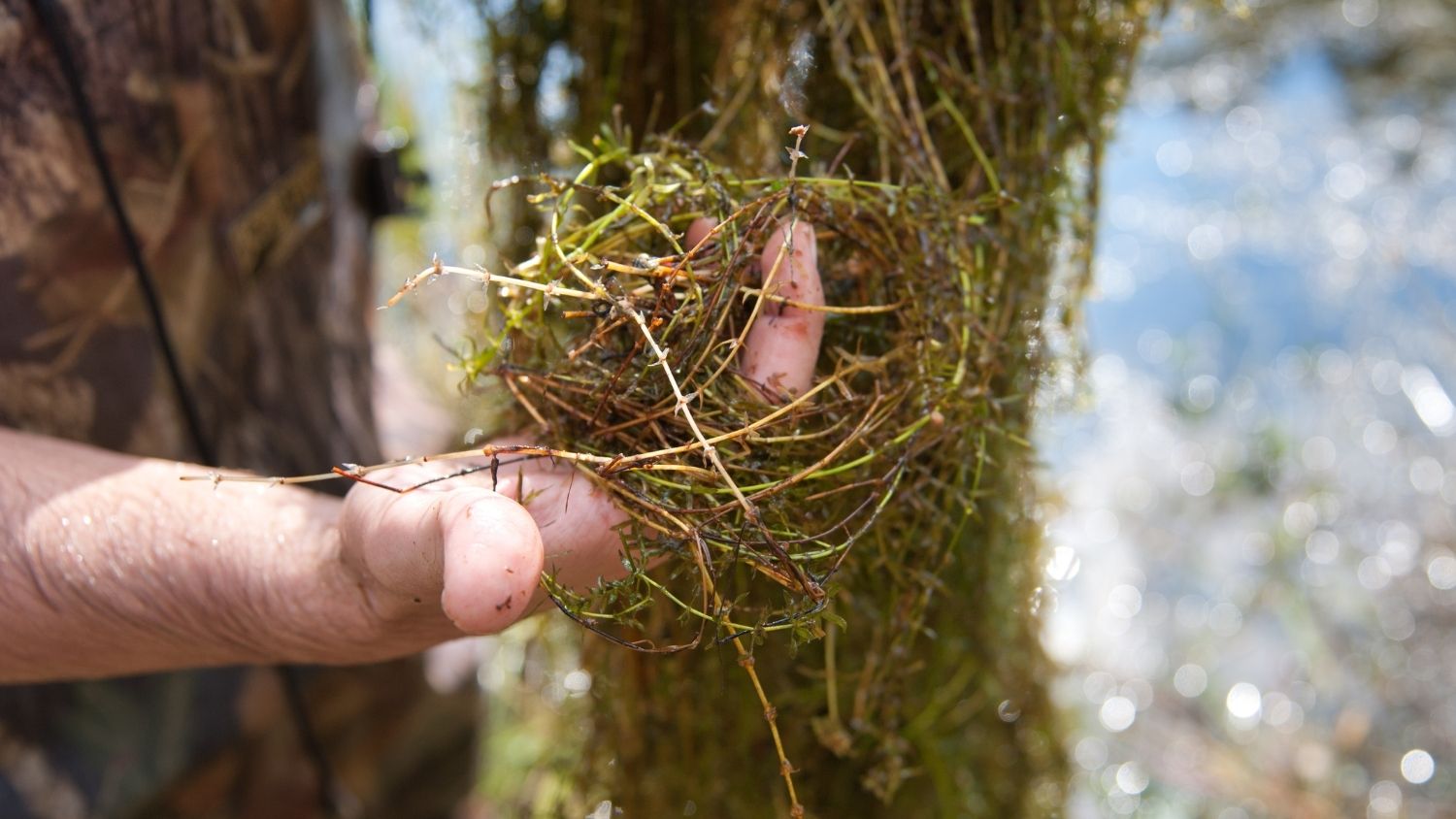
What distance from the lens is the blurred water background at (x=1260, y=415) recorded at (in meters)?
2.18

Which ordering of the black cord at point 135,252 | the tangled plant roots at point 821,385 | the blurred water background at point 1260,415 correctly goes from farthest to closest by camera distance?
the blurred water background at point 1260,415
the black cord at point 135,252
the tangled plant roots at point 821,385

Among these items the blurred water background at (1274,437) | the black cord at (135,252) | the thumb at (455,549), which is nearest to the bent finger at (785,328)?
the thumb at (455,549)

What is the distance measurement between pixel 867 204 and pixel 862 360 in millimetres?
127

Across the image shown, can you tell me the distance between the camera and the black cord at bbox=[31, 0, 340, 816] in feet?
3.39

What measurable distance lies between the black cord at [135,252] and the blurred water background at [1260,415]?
1.33 feet

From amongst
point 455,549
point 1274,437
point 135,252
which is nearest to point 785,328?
point 455,549

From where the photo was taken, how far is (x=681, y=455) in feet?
2.45

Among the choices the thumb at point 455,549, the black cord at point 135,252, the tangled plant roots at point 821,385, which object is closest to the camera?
the thumb at point 455,549

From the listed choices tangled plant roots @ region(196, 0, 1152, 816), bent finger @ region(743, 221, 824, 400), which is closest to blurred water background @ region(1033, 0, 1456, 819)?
tangled plant roots @ region(196, 0, 1152, 816)

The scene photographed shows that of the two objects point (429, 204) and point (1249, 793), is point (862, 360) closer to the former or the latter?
point (429, 204)

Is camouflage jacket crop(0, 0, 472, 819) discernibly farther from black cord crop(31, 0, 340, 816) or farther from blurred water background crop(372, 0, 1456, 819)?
blurred water background crop(372, 0, 1456, 819)

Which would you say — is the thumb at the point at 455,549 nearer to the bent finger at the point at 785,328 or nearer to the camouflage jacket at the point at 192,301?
the bent finger at the point at 785,328

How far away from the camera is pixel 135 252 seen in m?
1.16

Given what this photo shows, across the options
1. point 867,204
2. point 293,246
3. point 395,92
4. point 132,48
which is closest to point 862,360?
point 867,204
